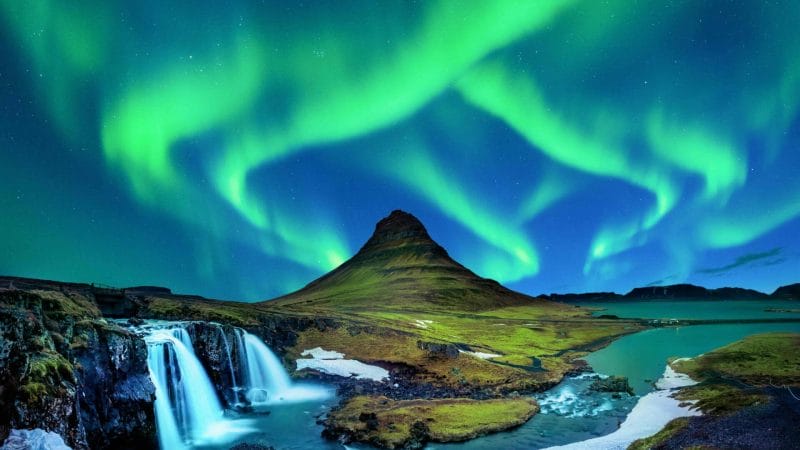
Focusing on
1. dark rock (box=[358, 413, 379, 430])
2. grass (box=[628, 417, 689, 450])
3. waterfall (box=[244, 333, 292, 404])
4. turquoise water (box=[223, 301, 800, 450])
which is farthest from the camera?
waterfall (box=[244, 333, 292, 404])

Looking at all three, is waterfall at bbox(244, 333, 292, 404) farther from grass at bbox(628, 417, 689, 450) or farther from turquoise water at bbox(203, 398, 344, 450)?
grass at bbox(628, 417, 689, 450)

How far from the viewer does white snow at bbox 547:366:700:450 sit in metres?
36.1

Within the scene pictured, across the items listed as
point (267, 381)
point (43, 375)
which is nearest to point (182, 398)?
point (267, 381)

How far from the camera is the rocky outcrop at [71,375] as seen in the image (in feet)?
79.7

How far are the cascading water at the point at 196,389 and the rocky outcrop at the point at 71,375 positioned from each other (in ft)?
15.3

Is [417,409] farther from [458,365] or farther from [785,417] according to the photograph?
[785,417]

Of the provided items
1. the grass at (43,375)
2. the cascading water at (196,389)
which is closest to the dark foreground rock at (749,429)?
the cascading water at (196,389)

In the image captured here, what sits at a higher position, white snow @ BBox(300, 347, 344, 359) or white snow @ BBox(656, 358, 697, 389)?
white snow @ BBox(300, 347, 344, 359)

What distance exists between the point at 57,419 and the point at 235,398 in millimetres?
34190

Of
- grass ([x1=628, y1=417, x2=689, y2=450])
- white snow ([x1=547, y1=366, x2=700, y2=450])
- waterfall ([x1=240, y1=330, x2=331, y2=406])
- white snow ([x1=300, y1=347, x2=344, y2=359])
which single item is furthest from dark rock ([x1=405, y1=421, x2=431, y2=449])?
white snow ([x1=300, y1=347, x2=344, y2=359])

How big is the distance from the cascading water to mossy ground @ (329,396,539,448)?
10.7 metres

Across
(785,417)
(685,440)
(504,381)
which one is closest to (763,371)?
(504,381)

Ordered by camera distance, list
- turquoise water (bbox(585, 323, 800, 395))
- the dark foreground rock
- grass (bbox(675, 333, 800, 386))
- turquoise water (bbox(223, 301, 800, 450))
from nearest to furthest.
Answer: the dark foreground rock < turquoise water (bbox(223, 301, 800, 450)) < grass (bbox(675, 333, 800, 386)) < turquoise water (bbox(585, 323, 800, 395))

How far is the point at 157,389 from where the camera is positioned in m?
43.6
